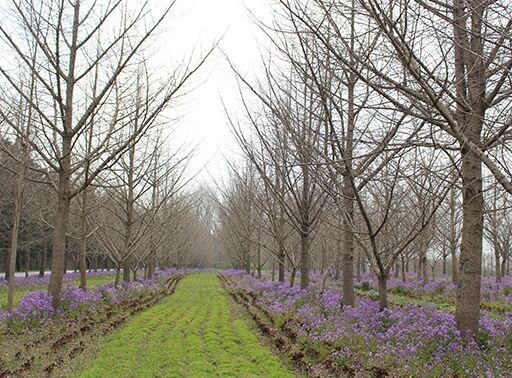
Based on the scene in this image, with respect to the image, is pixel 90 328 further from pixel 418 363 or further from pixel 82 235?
pixel 418 363

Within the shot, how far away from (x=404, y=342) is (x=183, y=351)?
13.1 ft

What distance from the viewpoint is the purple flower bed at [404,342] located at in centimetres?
616

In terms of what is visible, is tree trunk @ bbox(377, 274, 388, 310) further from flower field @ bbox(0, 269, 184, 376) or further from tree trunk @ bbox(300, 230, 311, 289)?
flower field @ bbox(0, 269, 184, 376)

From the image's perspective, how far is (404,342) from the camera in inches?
293

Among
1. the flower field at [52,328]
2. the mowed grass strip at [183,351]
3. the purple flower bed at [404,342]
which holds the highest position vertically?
the purple flower bed at [404,342]

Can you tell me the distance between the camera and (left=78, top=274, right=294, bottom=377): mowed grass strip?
297 inches

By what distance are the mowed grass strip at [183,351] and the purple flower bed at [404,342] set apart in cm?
100

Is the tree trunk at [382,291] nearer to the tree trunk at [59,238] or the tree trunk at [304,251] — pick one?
the tree trunk at [304,251]

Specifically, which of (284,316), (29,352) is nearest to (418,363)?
(284,316)

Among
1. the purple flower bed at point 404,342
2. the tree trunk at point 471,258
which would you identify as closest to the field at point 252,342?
the purple flower bed at point 404,342

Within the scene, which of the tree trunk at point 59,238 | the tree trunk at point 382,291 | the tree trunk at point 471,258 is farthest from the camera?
the tree trunk at point 59,238

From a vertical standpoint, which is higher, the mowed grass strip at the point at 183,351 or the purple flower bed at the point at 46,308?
the purple flower bed at the point at 46,308

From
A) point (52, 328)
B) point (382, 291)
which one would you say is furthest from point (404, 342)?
point (52, 328)

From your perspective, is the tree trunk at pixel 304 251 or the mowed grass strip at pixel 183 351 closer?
the mowed grass strip at pixel 183 351
